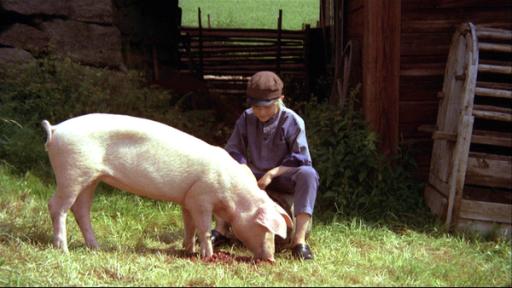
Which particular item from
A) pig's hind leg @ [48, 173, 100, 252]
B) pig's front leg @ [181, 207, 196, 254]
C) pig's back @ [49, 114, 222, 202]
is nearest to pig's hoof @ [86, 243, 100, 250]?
pig's hind leg @ [48, 173, 100, 252]

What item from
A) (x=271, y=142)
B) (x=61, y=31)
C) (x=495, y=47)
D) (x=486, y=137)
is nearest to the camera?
(x=271, y=142)

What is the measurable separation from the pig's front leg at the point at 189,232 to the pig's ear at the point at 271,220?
58cm

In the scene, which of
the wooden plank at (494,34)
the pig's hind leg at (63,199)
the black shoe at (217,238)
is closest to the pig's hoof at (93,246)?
the pig's hind leg at (63,199)

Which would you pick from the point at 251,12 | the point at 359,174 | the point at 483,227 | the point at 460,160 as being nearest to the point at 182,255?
the point at 359,174

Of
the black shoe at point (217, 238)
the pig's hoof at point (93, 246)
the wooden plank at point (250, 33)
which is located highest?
the wooden plank at point (250, 33)

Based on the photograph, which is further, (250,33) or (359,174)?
(250,33)

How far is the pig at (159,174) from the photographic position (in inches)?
189

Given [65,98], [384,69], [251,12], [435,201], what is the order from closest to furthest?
[435,201], [384,69], [65,98], [251,12]

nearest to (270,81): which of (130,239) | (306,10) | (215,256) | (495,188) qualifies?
(215,256)

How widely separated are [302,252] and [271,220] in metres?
0.45

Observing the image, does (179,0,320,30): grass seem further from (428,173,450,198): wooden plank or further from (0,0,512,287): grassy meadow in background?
(428,173,450,198): wooden plank

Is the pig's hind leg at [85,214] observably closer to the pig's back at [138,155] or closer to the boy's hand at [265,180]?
the pig's back at [138,155]

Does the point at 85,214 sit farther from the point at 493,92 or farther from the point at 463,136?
the point at 493,92

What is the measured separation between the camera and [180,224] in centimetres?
607
